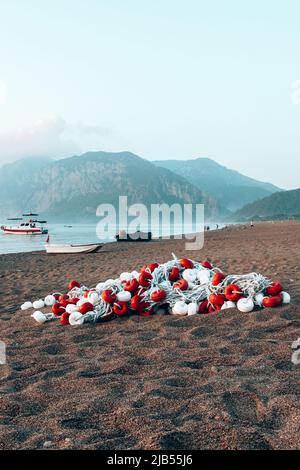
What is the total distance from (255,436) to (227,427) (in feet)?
0.66

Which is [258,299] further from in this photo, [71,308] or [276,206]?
[276,206]

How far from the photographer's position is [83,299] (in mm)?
7012

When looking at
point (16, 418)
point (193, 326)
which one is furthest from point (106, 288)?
point (16, 418)

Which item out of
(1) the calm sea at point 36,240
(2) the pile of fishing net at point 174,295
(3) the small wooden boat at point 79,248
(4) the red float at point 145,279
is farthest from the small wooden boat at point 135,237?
(4) the red float at point 145,279

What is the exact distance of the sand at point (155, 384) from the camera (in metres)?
3.12

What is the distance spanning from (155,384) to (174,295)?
8.93 ft

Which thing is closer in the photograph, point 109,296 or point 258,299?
point 258,299

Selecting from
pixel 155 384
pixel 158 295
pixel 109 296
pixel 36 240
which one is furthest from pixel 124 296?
pixel 36 240

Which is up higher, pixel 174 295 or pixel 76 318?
pixel 174 295

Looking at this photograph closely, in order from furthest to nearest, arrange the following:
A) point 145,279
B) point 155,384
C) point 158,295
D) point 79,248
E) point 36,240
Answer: point 36,240 → point 79,248 → point 145,279 → point 158,295 → point 155,384

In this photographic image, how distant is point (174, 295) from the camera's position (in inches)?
265

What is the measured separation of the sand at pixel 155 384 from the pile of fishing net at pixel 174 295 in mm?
189
